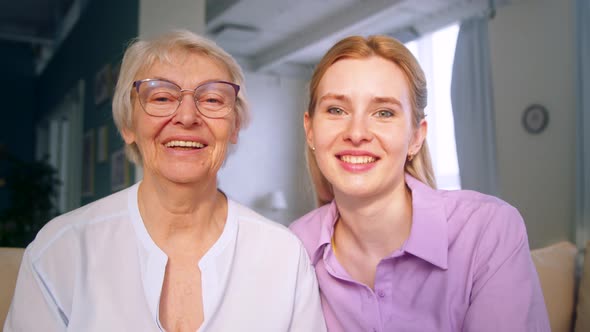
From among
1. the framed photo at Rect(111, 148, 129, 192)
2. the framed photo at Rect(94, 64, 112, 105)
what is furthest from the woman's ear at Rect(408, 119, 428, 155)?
the framed photo at Rect(94, 64, 112, 105)

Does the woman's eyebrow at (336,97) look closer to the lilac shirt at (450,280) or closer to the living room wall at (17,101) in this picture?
the lilac shirt at (450,280)

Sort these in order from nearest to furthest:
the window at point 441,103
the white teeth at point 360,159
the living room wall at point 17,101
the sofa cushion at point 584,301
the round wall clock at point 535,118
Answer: the white teeth at point 360,159 → the sofa cushion at point 584,301 → the round wall clock at point 535,118 → the window at point 441,103 → the living room wall at point 17,101

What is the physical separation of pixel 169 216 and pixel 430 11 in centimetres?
505

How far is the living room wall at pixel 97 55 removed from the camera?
3.51 metres

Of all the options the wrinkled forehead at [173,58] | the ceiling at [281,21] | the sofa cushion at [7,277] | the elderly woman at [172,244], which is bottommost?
the sofa cushion at [7,277]

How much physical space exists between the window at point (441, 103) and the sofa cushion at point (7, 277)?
4552 millimetres

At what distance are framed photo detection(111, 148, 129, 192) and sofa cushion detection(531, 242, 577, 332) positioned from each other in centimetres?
259

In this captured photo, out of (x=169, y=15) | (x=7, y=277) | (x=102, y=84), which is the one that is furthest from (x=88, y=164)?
(x=7, y=277)

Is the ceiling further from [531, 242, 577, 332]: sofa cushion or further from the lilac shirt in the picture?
the lilac shirt

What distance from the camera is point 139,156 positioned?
1.56m

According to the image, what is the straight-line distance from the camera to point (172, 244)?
136 centimetres

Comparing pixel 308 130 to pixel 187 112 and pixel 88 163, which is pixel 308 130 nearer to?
pixel 187 112

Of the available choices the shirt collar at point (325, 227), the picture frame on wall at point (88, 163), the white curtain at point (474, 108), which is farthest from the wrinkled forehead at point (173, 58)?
the white curtain at point (474, 108)

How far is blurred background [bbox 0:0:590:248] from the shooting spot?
3885 millimetres
